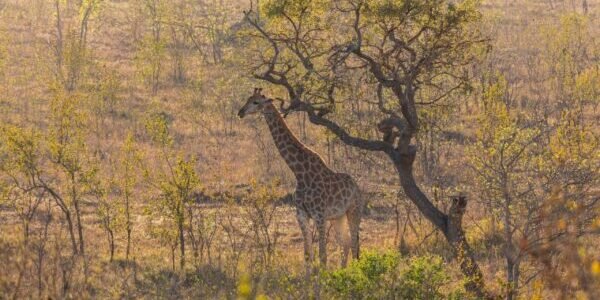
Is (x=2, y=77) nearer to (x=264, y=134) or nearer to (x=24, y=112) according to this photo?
(x=24, y=112)

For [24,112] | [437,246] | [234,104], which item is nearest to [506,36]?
[234,104]

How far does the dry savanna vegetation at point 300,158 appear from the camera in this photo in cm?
1339

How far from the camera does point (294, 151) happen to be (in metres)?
16.5

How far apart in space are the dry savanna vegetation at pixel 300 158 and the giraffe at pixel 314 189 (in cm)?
5

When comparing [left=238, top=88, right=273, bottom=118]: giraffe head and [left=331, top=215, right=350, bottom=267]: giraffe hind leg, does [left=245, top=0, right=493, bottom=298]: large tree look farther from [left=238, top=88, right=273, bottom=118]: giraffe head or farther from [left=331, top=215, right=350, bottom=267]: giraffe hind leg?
[left=331, top=215, right=350, bottom=267]: giraffe hind leg

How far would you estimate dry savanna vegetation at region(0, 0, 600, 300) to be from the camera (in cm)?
1339

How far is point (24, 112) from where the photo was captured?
37.2 metres

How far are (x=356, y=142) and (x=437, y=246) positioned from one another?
402cm

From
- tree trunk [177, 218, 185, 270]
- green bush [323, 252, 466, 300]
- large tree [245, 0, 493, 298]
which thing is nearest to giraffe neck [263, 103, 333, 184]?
large tree [245, 0, 493, 298]

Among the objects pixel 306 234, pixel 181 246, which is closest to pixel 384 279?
pixel 306 234

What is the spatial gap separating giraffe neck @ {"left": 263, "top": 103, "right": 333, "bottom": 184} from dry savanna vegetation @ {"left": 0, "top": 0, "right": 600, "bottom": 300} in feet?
0.16

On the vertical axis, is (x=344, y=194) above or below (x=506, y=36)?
below

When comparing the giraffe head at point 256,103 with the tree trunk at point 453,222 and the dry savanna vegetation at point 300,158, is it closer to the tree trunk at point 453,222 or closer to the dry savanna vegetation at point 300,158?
the dry savanna vegetation at point 300,158

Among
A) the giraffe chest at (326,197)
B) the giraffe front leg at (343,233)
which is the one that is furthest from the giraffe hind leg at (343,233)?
the giraffe chest at (326,197)
